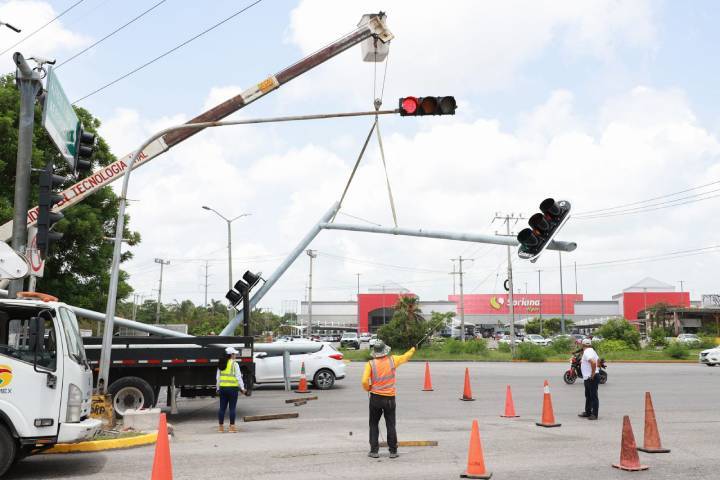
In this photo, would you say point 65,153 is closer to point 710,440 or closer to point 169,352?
point 169,352

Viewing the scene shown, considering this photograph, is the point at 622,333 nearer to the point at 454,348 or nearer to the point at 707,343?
the point at 707,343

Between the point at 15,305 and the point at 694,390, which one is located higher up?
the point at 15,305

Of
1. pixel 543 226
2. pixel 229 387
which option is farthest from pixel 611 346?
pixel 229 387

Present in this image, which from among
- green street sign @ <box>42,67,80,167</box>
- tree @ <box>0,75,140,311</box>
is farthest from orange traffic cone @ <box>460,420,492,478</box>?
tree @ <box>0,75,140,311</box>

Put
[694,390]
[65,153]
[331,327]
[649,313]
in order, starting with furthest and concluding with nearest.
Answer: [331,327]
[649,313]
[694,390]
[65,153]

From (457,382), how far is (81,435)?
16970 mm

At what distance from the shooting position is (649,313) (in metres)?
80.8

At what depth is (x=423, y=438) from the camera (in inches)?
456

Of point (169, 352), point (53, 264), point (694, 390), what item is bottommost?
point (694, 390)

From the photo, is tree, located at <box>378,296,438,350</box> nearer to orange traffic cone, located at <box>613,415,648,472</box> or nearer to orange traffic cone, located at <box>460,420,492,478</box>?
orange traffic cone, located at <box>613,415,648,472</box>

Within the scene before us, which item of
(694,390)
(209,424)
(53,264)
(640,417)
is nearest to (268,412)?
(209,424)

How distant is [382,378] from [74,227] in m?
16.3

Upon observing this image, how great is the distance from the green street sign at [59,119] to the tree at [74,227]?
864 centimetres

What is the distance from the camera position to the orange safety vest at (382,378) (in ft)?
31.6
